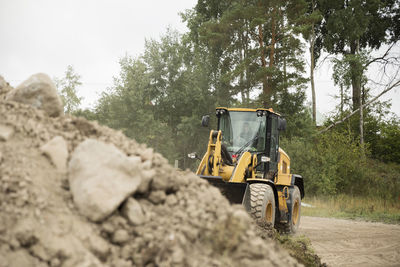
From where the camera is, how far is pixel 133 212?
9.43ft

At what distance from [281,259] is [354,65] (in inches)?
875

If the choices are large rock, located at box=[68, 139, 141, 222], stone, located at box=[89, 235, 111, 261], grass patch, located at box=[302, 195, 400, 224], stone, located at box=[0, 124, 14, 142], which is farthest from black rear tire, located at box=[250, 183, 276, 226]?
grass patch, located at box=[302, 195, 400, 224]

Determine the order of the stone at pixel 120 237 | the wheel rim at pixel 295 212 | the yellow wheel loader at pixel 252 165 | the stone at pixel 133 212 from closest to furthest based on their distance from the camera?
the stone at pixel 120 237
the stone at pixel 133 212
the yellow wheel loader at pixel 252 165
the wheel rim at pixel 295 212

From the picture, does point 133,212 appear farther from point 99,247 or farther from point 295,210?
point 295,210

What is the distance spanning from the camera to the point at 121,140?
11.6 ft

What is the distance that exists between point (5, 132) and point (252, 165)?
5287mm

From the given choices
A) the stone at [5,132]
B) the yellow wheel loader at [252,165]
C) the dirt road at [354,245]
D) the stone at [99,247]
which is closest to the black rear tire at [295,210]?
the yellow wheel loader at [252,165]

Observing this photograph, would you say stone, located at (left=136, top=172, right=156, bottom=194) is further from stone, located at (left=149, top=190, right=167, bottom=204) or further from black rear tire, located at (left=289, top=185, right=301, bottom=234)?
black rear tire, located at (left=289, top=185, right=301, bottom=234)

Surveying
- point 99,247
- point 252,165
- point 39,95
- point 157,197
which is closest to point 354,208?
point 252,165

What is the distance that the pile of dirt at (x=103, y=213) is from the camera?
2568mm

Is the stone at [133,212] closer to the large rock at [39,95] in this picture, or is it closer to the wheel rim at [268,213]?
the large rock at [39,95]

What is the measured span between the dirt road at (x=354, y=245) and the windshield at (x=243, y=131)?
8.12 ft

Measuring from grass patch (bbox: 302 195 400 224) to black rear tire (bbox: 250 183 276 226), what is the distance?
27.8ft

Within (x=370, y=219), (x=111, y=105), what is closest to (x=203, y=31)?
(x=111, y=105)
